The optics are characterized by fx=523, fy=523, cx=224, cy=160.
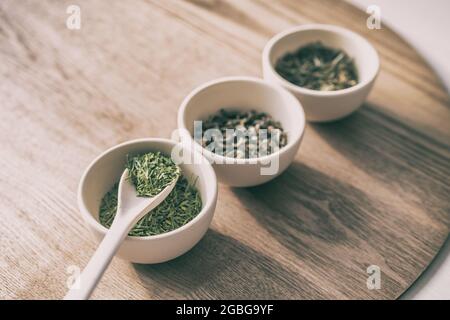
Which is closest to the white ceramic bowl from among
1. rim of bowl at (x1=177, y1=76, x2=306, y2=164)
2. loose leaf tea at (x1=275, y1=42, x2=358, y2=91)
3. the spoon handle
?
rim of bowl at (x1=177, y1=76, x2=306, y2=164)

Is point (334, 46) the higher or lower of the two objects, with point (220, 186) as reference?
higher

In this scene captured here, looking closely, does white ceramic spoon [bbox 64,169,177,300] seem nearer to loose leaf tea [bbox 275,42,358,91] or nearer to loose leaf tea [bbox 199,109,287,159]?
loose leaf tea [bbox 199,109,287,159]

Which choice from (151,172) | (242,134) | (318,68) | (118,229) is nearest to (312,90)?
(318,68)

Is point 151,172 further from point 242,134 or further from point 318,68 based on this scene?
point 318,68

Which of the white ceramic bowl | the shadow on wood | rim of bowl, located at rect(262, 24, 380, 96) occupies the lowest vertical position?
the shadow on wood

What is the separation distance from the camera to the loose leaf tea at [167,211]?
3.15 feet

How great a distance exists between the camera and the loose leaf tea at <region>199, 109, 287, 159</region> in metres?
1.11

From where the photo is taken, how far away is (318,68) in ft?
4.26

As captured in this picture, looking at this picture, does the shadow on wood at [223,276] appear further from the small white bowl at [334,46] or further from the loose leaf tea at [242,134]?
the small white bowl at [334,46]

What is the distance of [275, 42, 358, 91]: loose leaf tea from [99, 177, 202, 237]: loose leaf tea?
0.42 m

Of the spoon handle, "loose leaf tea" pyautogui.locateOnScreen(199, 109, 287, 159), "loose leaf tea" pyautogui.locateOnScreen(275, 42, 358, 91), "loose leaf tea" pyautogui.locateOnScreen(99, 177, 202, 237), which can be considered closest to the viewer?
the spoon handle

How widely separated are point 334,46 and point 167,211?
66 centimetres
